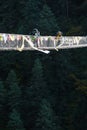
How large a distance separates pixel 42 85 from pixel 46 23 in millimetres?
4655

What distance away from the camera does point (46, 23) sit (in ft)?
136

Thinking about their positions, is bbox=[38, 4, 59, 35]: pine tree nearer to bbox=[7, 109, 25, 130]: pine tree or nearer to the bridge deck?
bbox=[7, 109, 25, 130]: pine tree

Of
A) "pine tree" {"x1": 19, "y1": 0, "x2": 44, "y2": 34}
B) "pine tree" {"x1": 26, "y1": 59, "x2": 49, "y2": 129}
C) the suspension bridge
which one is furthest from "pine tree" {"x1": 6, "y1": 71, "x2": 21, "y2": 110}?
the suspension bridge

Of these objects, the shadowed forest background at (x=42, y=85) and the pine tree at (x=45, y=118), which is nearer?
the pine tree at (x=45, y=118)

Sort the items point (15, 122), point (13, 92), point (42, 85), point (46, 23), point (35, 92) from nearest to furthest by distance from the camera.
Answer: point (15, 122), point (13, 92), point (35, 92), point (42, 85), point (46, 23)

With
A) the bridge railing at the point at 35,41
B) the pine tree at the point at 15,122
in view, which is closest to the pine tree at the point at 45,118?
the pine tree at the point at 15,122

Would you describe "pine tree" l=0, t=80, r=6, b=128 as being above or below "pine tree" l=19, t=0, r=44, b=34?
below

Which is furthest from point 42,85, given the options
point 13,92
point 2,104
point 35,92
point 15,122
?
point 15,122

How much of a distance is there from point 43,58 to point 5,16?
833 cm

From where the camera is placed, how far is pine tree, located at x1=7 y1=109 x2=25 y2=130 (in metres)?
38.7

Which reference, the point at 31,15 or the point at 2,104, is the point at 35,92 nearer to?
the point at 2,104

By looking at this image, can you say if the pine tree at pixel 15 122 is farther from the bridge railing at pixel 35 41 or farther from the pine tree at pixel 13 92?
the bridge railing at pixel 35 41

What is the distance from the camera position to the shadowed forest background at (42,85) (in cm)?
4000

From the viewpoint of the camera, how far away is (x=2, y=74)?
4438 centimetres
